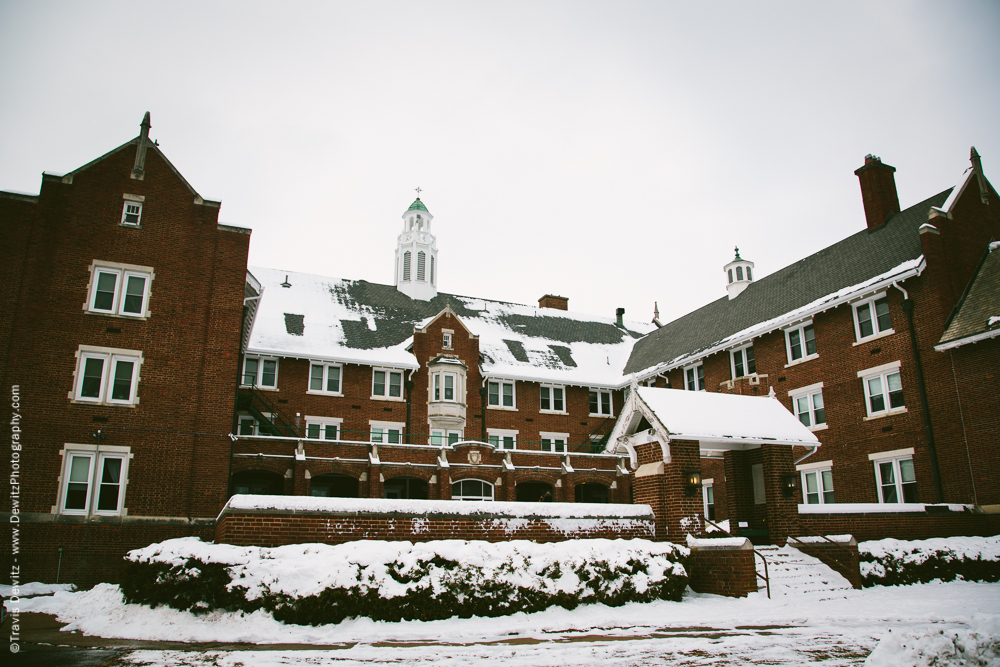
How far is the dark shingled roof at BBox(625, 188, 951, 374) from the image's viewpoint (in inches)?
1046

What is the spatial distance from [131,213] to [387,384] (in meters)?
13.9

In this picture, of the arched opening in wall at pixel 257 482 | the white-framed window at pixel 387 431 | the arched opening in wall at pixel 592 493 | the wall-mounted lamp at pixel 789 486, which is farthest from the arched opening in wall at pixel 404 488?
the wall-mounted lamp at pixel 789 486

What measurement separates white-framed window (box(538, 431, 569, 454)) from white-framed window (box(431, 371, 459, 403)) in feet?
19.1

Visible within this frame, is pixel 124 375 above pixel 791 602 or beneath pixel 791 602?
above

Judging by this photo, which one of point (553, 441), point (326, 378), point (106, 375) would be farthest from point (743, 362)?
point (106, 375)

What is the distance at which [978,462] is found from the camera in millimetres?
21438

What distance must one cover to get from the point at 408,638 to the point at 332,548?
2.77 meters

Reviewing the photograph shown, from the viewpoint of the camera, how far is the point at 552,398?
3753 centimetres

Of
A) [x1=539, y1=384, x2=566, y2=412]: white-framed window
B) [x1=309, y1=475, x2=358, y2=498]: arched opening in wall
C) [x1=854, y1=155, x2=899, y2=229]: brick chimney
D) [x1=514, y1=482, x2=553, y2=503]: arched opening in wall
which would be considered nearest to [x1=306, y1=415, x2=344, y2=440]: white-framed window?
[x1=309, y1=475, x2=358, y2=498]: arched opening in wall

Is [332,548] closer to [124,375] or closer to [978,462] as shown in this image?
[124,375]

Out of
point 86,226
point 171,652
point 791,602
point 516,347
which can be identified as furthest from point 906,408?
point 86,226

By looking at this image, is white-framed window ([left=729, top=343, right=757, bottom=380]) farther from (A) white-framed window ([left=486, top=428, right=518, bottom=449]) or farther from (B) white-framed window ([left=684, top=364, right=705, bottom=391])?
(A) white-framed window ([left=486, top=428, right=518, bottom=449])

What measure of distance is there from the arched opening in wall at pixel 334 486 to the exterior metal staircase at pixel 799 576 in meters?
18.3

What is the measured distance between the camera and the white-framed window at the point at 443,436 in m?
33.2
